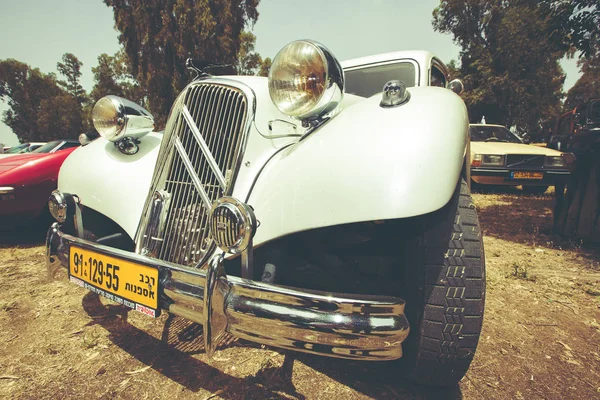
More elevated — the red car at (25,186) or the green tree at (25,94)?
the green tree at (25,94)

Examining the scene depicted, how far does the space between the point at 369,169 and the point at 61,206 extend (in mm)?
1760

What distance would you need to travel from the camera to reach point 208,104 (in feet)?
5.31

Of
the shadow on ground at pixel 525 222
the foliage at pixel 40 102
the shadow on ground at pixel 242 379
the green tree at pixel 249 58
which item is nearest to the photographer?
the shadow on ground at pixel 242 379

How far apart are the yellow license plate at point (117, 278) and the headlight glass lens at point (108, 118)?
86cm

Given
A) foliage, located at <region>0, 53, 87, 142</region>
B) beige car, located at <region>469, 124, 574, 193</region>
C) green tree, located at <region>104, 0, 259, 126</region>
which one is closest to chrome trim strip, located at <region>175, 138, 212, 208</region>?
beige car, located at <region>469, 124, 574, 193</region>

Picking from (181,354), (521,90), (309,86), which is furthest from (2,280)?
(521,90)

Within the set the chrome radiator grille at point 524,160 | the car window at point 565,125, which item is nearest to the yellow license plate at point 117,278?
the chrome radiator grille at point 524,160

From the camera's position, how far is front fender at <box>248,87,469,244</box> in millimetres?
1046

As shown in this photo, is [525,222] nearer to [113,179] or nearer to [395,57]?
[395,57]

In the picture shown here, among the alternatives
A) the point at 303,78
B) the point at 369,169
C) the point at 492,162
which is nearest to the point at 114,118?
the point at 303,78

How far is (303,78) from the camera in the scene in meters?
1.32

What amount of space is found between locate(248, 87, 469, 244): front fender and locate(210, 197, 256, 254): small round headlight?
133 mm

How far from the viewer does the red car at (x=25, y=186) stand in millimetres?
3215

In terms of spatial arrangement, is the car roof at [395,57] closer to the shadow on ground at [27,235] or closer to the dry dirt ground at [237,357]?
the dry dirt ground at [237,357]
